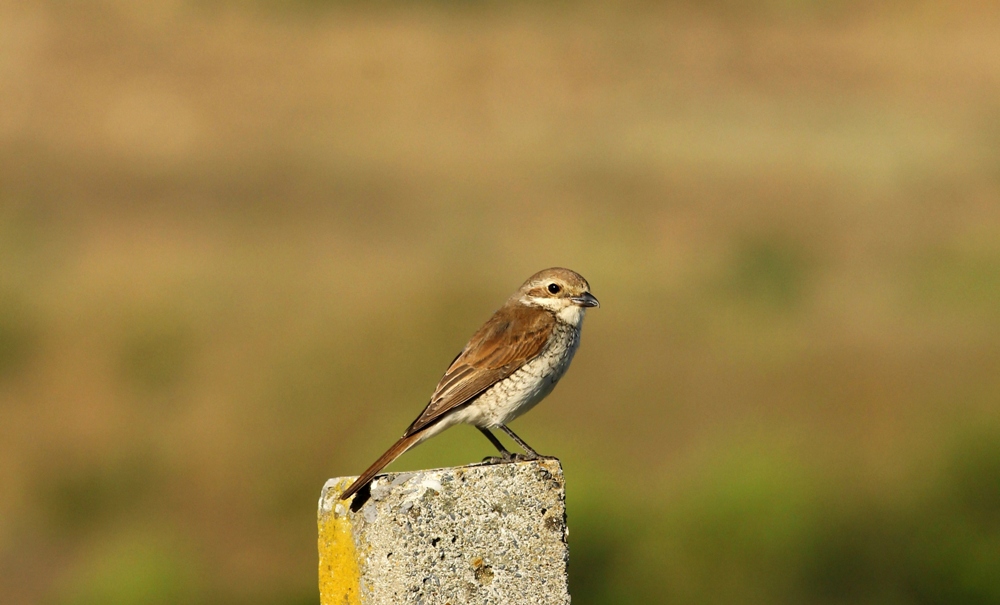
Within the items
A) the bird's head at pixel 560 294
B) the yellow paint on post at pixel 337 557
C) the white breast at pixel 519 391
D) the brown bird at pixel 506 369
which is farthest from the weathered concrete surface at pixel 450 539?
the bird's head at pixel 560 294

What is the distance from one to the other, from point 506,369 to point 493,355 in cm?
8

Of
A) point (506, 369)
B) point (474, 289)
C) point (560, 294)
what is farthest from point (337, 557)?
point (474, 289)

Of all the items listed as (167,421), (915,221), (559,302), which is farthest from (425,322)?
(915,221)

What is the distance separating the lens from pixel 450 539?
3.02 metres

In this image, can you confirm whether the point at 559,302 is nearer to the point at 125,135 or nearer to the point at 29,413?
the point at 29,413

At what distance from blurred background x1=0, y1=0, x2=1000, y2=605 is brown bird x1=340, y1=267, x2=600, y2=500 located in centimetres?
461

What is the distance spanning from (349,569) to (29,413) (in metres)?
12.5

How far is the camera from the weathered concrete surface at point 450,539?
9.80ft

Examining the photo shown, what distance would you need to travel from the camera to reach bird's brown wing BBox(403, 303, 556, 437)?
468cm

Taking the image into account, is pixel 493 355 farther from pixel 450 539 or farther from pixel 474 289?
pixel 474 289

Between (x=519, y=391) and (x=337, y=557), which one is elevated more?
(x=519, y=391)

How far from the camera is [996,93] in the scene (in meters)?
32.6

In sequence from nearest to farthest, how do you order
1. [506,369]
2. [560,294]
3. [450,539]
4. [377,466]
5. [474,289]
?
[450,539]
[377,466]
[506,369]
[560,294]
[474,289]

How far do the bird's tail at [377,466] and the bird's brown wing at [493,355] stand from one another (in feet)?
1.26
